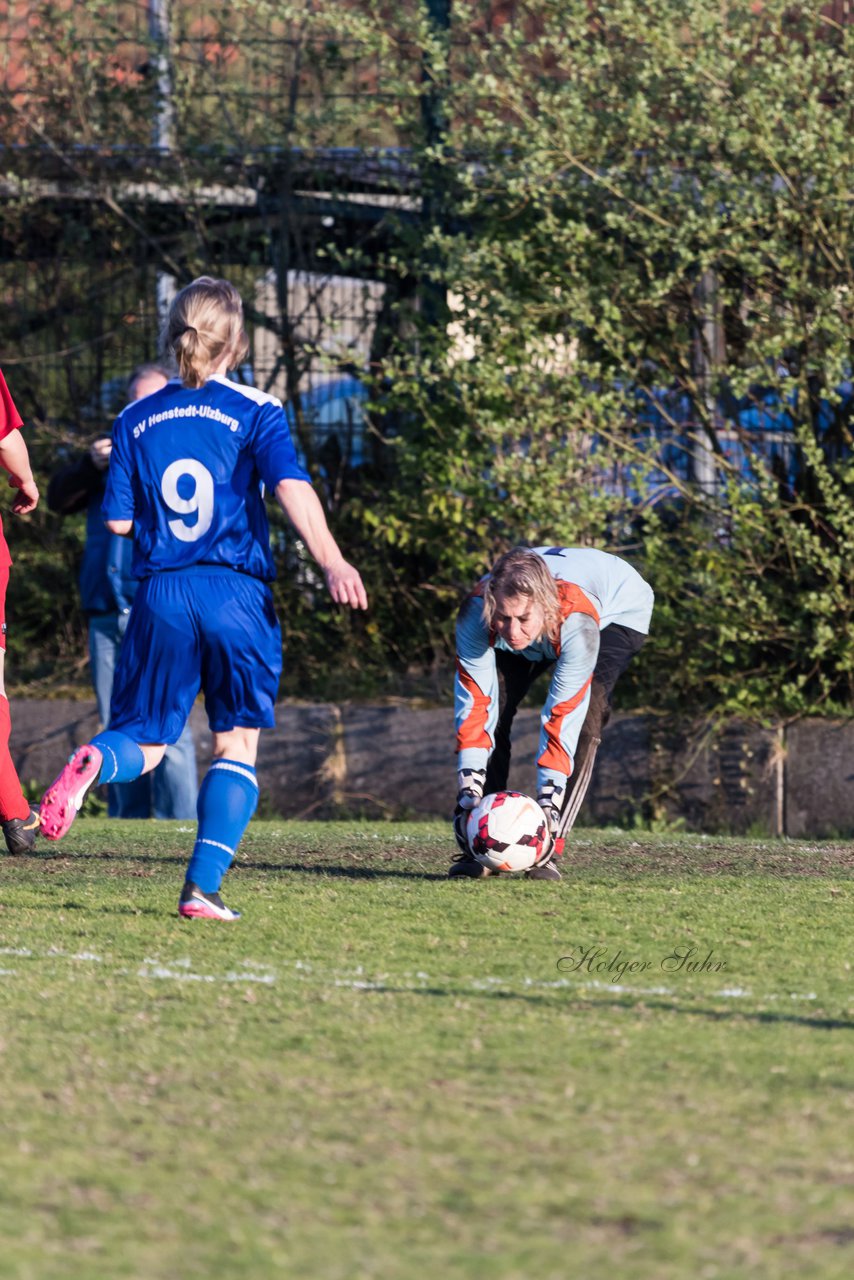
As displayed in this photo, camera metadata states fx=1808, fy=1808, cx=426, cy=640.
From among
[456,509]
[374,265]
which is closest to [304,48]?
[374,265]

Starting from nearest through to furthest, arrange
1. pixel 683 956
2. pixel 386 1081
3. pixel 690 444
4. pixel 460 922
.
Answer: pixel 386 1081 → pixel 683 956 → pixel 460 922 → pixel 690 444

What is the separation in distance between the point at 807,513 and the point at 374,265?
3074 mm

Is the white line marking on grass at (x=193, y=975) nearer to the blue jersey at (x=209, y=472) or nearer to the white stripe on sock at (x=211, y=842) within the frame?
the white stripe on sock at (x=211, y=842)

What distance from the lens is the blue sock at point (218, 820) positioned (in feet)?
17.5

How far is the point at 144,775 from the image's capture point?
375 inches

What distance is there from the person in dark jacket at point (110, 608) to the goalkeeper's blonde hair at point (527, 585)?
325 cm

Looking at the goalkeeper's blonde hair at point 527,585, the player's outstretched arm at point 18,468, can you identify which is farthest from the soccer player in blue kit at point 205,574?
the player's outstretched arm at point 18,468

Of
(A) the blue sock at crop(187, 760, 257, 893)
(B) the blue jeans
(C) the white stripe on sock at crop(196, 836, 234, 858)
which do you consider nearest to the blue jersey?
(A) the blue sock at crop(187, 760, 257, 893)

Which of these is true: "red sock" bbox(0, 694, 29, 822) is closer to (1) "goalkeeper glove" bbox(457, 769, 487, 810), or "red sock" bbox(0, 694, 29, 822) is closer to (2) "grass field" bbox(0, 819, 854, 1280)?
(2) "grass field" bbox(0, 819, 854, 1280)

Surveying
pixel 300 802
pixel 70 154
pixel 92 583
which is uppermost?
pixel 70 154

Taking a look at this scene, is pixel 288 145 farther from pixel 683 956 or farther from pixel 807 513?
pixel 683 956

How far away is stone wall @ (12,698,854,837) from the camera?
31.5ft

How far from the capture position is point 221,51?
11.5m

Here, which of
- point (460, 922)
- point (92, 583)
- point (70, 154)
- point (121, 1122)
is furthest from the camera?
point (70, 154)
